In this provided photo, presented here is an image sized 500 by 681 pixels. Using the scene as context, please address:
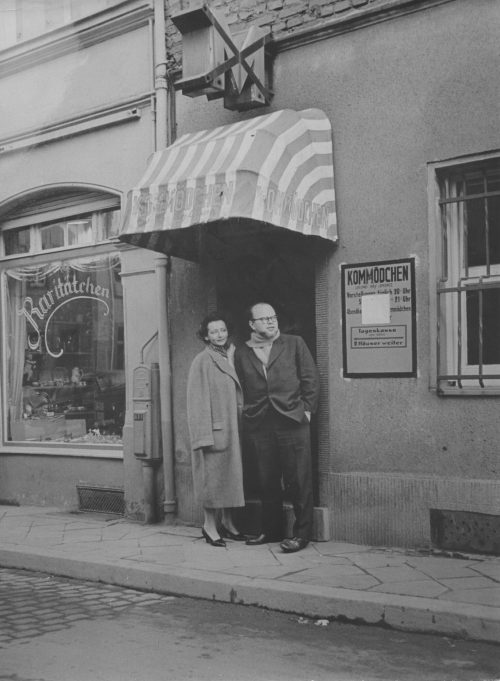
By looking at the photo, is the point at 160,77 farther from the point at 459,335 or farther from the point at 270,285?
the point at 459,335

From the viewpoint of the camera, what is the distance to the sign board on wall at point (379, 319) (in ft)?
23.6

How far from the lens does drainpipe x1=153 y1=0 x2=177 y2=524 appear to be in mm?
8641

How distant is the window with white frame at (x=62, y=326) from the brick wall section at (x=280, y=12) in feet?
7.70

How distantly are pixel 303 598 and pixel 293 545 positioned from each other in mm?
1398

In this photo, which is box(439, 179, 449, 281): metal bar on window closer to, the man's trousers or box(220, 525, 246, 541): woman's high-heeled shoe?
the man's trousers

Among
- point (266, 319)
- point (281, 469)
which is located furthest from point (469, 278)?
point (281, 469)

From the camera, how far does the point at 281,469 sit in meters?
7.45

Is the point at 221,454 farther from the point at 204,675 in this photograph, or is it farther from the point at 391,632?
the point at 204,675

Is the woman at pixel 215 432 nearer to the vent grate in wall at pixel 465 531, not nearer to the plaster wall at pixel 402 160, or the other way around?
the plaster wall at pixel 402 160

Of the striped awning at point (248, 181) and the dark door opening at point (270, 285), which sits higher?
the striped awning at point (248, 181)

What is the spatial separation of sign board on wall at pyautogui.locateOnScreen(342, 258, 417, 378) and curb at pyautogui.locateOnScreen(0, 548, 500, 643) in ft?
7.25

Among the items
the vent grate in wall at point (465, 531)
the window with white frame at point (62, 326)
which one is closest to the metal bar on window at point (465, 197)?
the vent grate in wall at point (465, 531)

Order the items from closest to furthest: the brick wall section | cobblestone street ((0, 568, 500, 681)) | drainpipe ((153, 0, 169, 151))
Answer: cobblestone street ((0, 568, 500, 681))
the brick wall section
drainpipe ((153, 0, 169, 151))

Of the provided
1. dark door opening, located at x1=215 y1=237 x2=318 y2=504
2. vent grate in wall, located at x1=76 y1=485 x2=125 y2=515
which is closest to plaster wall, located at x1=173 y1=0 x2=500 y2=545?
dark door opening, located at x1=215 y1=237 x2=318 y2=504
